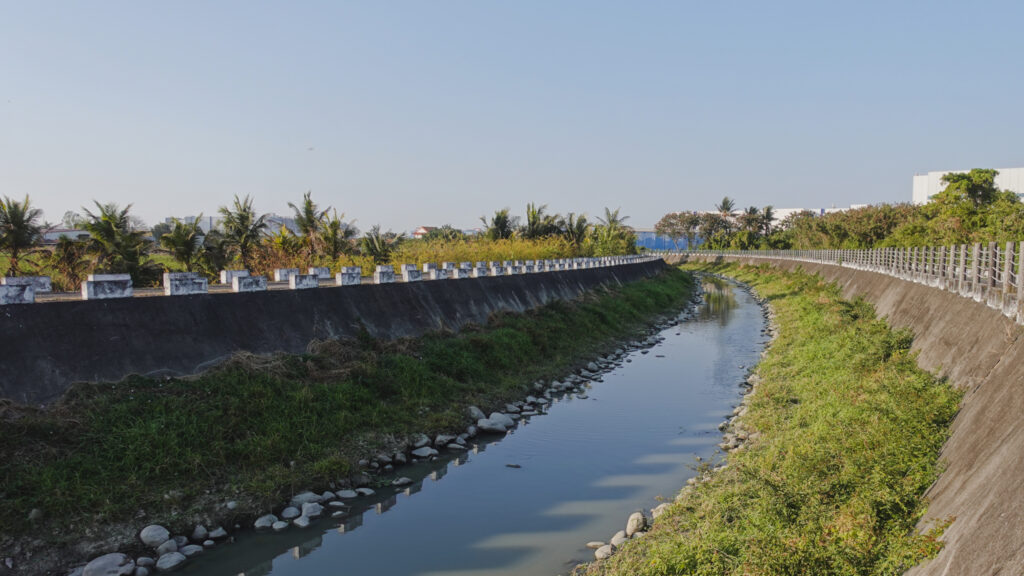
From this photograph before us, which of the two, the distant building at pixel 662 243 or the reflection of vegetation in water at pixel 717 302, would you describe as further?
the distant building at pixel 662 243

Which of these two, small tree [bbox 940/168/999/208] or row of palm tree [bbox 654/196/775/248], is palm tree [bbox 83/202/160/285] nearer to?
Answer: small tree [bbox 940/168/999/208]

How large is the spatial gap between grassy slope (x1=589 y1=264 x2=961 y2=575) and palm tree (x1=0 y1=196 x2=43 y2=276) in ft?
77.6

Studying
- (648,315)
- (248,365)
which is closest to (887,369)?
(248,365)

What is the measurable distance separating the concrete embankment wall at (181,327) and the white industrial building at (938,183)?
82906 millimetres

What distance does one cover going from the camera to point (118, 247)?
2556 cm

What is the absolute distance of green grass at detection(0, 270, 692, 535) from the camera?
847 centimetres

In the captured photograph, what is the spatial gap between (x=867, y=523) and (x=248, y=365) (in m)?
10.0

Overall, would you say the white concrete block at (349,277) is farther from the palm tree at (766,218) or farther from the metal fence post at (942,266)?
the palm tree at (766,218)

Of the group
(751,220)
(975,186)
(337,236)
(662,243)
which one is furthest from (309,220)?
(662,243)

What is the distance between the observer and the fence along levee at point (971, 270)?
10.2 meters

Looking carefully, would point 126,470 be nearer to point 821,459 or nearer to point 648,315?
point 821,459

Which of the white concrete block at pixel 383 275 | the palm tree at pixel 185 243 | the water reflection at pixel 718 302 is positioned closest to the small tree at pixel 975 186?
the water reflection at pixel 718 302

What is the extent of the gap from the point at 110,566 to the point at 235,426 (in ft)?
9.70

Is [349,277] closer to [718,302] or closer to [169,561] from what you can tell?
[169,561]
